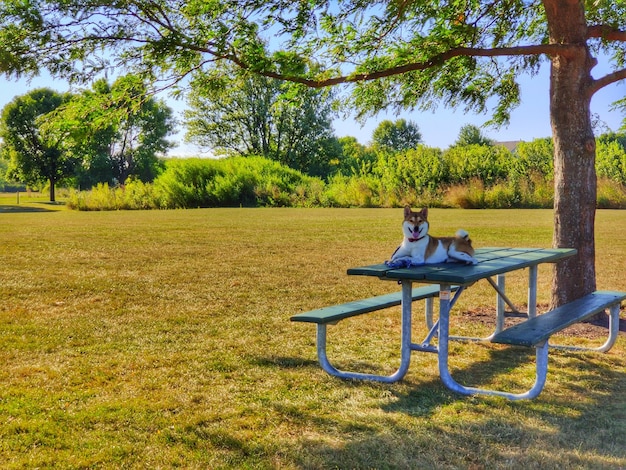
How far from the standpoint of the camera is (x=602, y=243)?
15008 millimetres

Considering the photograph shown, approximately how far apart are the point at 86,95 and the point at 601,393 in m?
5.97

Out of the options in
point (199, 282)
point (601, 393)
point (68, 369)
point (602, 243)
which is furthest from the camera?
point (602, 243)

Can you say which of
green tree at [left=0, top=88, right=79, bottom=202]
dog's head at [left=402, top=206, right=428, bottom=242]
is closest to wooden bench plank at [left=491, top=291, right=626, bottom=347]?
dog's head at [left=402, top=206, right=428, bottom=242]

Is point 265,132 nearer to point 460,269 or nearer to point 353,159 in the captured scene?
point 353,159

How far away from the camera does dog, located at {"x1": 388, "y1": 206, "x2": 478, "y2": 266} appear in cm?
479

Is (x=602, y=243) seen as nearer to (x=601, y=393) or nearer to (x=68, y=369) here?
(x=601, y=393)

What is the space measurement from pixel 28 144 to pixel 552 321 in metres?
65.7

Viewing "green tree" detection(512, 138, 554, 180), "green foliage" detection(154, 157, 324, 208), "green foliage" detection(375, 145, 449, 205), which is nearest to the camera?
"green tree" detection(512, 138, 554, 180)

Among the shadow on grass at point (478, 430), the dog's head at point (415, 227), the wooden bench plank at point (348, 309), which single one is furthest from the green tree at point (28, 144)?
the shadow on grass at point (478, 430)

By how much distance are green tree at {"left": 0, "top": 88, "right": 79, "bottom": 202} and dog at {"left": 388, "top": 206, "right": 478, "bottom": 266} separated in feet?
203

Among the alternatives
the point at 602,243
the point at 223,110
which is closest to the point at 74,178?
the point at 223,110

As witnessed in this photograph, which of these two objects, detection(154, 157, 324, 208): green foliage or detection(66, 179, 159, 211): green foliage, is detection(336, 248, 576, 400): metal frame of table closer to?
detection(154, 157, 324, 208): green foliage

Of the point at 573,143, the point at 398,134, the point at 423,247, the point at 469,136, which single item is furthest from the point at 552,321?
the point at 398,134

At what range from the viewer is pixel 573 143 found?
6.82 metres
